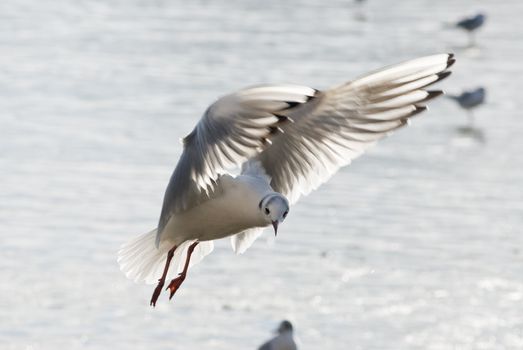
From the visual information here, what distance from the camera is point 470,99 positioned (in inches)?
557

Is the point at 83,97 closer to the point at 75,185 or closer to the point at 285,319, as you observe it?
the point at 75,185

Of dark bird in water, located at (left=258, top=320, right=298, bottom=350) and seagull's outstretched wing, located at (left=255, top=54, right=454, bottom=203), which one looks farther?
dark bird in water, located at (left=258, top=320, right=298, bottom=350)

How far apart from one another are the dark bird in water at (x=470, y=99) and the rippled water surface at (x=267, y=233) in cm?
26

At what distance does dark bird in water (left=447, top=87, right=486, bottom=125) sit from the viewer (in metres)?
14.1

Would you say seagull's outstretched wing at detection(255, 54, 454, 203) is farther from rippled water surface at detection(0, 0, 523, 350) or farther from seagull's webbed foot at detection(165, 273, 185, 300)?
rippled water surface at detection(0, 0, 523, 350)

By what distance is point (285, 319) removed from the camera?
837cm

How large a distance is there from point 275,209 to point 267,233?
5.37m

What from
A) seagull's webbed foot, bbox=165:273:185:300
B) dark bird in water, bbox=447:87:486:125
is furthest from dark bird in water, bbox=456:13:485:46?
seagull's webbed foot, bbox=165:273:185:300

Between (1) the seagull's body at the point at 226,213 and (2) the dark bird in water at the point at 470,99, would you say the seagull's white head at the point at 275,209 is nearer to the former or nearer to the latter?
(1) the seagull's body at the point at 226,213

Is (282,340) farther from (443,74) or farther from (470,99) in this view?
(470,99)

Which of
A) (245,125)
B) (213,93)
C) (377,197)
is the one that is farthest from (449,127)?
(245,125)

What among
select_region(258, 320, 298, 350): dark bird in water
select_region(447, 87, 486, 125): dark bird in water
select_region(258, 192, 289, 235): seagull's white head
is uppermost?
select_region(258, 192, 289, 235): seagull's white head

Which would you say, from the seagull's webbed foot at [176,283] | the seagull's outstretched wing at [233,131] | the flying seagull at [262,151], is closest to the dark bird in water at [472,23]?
the flying seagull at [262,151]

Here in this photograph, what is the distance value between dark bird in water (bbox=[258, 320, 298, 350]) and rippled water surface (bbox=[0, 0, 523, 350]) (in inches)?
14.0
